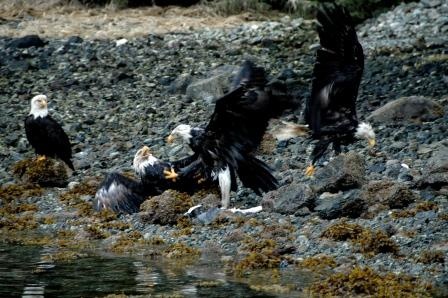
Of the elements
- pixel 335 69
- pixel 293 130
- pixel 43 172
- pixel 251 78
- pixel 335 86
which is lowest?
pixel 43 172

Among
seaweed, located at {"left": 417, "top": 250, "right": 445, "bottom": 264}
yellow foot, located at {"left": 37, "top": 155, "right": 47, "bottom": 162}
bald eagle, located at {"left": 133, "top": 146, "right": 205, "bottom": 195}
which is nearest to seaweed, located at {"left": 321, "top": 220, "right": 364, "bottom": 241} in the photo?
seaweed, located at {"left": 417, "top": 250, "right": 445, "bottom": 264}

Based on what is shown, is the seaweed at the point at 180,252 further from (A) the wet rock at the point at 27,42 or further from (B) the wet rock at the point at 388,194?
(A) the wet rock at the point at 27,42

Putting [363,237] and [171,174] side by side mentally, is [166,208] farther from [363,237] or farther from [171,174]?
[363,237]

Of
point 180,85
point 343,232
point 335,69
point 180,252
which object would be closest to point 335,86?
point 335,69

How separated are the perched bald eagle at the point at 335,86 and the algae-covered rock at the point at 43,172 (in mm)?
3284

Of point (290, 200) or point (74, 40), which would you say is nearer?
point (290, 200)

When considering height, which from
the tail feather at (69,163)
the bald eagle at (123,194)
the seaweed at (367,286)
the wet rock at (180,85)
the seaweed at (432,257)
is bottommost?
the wet rock at (180,85)

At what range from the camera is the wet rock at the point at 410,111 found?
15.7 m

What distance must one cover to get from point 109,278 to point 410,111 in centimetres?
676

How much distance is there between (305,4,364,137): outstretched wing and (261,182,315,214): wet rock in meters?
0.89

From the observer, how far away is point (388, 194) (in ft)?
37.8

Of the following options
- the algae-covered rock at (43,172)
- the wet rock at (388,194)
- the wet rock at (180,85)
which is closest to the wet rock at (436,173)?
the wet rock at (388,194)

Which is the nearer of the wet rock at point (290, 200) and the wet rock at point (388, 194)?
the wet rock at point (388, 194)

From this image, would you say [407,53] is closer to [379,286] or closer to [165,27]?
[165,27]
